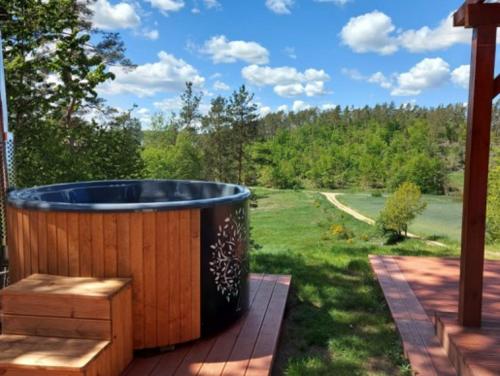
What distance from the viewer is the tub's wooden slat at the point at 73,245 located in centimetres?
230

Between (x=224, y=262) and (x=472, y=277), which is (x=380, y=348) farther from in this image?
(x=224, y=262)

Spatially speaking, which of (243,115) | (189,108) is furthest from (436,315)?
(189,108)

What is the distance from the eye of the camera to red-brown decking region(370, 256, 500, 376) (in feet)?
7.65

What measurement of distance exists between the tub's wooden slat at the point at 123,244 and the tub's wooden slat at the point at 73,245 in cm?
23

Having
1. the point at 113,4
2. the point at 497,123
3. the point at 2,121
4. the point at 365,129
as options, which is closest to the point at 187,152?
the point at 113,4

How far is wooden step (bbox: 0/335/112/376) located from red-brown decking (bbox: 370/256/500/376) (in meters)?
1.67

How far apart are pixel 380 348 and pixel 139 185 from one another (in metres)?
2.58

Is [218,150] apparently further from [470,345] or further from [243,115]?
[470,345]

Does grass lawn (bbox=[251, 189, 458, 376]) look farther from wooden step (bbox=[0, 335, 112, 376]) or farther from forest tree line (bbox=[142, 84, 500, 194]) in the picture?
forest tree line (bbox=[142, 84, 500, 194])

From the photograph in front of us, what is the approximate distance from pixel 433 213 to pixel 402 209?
670 centimetres

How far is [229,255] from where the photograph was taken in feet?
8.90

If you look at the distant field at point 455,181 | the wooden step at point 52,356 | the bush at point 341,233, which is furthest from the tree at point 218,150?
the distant field at point 455,181

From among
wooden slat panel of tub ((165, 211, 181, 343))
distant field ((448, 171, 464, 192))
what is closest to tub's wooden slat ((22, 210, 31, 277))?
wooden slat panel of tub ((165, 211, 181, 343))

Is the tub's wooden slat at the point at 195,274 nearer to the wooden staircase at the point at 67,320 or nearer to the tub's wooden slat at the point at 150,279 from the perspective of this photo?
the tub's wooden slat at the point at 150,279
